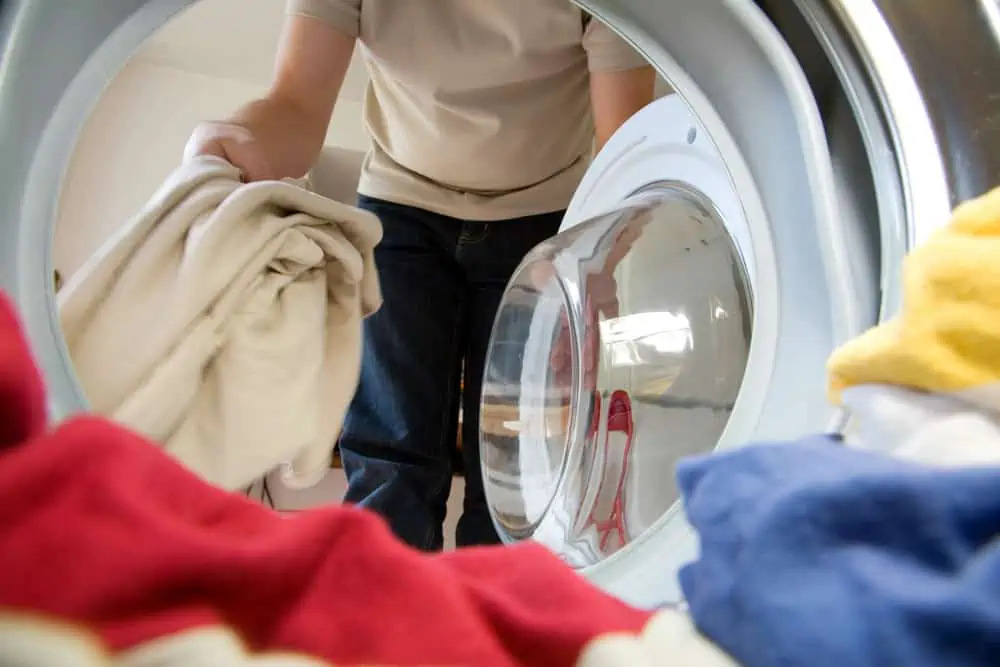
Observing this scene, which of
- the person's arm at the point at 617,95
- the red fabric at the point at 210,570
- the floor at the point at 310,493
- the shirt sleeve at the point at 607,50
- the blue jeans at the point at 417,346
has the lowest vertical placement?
the floor at the point at 310,493

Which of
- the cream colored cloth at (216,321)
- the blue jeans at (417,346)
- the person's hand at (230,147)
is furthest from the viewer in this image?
the blue jeans at (417,346)

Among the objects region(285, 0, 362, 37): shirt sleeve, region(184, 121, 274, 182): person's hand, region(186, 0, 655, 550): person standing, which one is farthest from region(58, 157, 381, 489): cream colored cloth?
region(285, 0, 362, 37): shirt sleeve

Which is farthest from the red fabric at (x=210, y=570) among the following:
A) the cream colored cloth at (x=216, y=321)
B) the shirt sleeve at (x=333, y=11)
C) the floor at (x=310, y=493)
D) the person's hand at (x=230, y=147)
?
the floor at (x=310, y=493)

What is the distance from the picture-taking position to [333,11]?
82 cm

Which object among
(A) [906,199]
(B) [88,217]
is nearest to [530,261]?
(A) [906,199]

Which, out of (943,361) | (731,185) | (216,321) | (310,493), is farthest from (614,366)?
(310,493)

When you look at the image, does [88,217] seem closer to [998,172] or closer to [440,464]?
[440,464]

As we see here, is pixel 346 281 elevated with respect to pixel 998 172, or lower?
lower

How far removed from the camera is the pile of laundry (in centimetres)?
17

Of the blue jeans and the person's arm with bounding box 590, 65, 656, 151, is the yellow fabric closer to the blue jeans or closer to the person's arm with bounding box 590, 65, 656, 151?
the person's arm with bounding box 590, 65, 656, 151

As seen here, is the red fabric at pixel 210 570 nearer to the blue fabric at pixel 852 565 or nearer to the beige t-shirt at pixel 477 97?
the blue fabric at pixel 852 565

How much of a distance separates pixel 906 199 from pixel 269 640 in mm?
359

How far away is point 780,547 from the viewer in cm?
22

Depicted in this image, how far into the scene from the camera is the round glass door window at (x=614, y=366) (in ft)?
2.18
